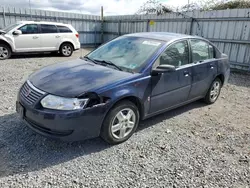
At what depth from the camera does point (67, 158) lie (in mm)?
2670

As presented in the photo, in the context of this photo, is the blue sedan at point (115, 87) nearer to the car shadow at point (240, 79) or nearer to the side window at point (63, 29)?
the car shadow at point (240, 79)

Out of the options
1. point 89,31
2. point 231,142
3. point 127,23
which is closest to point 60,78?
point 231,142

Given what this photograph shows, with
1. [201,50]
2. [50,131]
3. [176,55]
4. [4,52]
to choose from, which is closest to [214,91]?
[201,50]

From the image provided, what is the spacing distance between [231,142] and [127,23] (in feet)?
37.3

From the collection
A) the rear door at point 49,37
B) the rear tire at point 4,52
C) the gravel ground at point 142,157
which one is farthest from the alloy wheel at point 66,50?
the gravel ground at point 142,157

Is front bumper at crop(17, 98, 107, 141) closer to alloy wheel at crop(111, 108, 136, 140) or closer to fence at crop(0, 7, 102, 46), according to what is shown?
alloy wheel at crop(111, 108, 136, 140)

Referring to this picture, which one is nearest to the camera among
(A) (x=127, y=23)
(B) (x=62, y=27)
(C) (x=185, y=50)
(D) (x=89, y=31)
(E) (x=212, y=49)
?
(C) (x=185, y=50)

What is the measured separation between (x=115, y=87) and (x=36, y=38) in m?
8.07

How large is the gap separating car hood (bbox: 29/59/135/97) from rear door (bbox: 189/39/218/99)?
166 centimetres

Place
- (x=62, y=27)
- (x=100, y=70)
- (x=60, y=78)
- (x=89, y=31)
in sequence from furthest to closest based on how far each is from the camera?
(x=89, y=31), (x=62, y=27), (x=100, y=70), (x=60, y=78)

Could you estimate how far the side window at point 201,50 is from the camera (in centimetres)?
405

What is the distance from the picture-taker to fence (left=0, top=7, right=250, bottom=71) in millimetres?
7969

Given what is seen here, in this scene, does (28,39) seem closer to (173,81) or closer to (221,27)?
(173,81)

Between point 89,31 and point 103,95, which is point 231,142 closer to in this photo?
point 103,95
